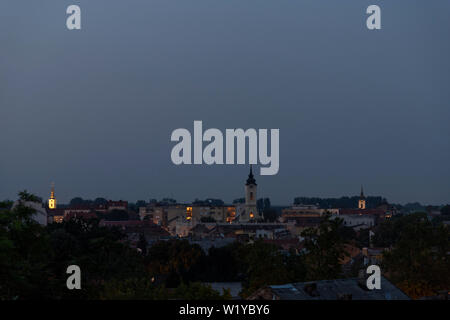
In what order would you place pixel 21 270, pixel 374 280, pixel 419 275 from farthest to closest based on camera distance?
1. pixel 419 275
2. pixel 374 280
3. pixel 21 270

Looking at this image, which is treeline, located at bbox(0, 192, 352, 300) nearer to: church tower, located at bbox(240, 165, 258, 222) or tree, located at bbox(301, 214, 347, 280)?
tree, located at bbox(301, 214, 347, 280)

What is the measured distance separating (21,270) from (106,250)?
20640mm

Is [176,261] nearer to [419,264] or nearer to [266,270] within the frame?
[266,270]

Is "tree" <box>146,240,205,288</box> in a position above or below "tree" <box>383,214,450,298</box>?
below

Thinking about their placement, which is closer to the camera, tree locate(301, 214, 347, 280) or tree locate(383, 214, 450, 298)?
tree locate(301, 214, 347, 280)

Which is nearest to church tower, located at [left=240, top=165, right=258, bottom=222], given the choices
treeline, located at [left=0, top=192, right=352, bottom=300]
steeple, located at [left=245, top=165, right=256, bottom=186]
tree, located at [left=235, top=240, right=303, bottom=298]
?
steeple, located at [left=245, top=165, right=256, bottom=186]

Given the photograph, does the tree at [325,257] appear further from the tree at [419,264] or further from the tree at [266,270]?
the tree at [419,264]

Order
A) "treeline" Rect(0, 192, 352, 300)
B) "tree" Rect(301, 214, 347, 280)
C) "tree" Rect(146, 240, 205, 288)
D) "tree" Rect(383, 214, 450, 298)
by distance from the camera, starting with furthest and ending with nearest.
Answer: "tree" Rect(146, 240, 205, 288)
"tree" Rect(383, 214, 450, 298)
"tree" Rect(301, 214, 347, 280)
"treeline" Rect(0, 192, 352, 300)

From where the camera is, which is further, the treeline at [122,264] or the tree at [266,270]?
the tree at [266,270]

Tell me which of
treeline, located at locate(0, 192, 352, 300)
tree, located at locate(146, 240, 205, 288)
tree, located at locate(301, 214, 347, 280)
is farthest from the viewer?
tree, located at locate(146, 240, 205, 288)

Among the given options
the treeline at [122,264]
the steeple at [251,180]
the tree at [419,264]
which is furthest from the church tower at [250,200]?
the tree at [419,264]
